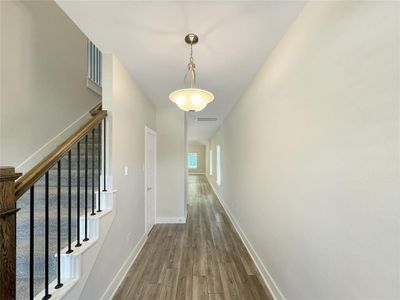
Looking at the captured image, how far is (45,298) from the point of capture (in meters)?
1.20

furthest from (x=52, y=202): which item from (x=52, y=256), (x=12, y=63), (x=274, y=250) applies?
(x=274, y=250)

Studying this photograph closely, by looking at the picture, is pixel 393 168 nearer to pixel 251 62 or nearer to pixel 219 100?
pixel 251 62

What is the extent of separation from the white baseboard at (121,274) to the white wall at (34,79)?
1.68m

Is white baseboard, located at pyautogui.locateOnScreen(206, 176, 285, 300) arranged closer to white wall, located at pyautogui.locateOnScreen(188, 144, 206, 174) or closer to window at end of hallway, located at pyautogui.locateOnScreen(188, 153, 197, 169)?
white wall, located at pyautogui.locateOnScreen(188, 144, 206, 174)

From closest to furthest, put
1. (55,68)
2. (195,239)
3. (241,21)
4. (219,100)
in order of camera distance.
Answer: (241,21) → (55,68) → (195,239) → (219,100)

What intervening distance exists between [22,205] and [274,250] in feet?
9.13

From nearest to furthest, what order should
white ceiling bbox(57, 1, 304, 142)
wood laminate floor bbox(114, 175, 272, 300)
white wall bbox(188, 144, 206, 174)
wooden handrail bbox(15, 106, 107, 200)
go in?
wooden handrail bbox(15, 106, 107, 200), white ceiling bbox(57, 1, 304, 142), wood laminate floor bbox(114, 175, 272, 300), white wall bbox(188, 144, 206, 174)

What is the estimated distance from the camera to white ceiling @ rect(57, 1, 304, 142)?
1458mm

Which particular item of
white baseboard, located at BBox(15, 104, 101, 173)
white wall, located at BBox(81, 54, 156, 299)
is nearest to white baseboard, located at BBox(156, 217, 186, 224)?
white wall, located at BBox(81, 54, 156, 299)

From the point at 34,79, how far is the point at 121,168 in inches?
62.4

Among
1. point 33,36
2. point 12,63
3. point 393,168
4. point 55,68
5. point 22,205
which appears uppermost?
point 33,36

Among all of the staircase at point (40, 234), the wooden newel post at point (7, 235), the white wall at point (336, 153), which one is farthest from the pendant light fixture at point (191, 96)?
the staircase at point (40, 234)

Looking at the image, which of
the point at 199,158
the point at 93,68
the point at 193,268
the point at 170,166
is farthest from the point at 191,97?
the point at 199,158

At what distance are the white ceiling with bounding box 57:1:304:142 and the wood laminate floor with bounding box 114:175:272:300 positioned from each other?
2548 millimetres
